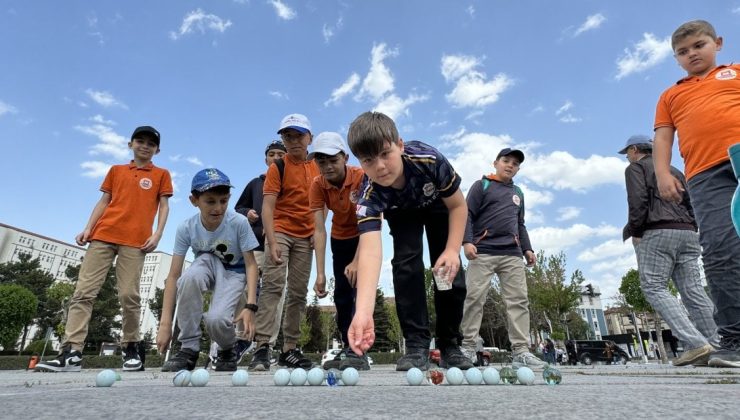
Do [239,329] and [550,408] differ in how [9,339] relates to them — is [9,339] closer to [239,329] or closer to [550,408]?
[239,329]

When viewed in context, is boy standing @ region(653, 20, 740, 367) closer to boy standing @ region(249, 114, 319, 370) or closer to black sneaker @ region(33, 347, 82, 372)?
boy standing @ region(249, 114, 319, 370)

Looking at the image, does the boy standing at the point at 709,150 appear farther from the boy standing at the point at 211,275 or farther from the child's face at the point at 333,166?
the boy standing at the point at 211,275

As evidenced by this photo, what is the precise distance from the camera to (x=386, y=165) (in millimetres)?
2730

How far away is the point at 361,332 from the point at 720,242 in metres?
2.82

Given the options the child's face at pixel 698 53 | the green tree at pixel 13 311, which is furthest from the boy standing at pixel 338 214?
the green tree at pixel 13 311

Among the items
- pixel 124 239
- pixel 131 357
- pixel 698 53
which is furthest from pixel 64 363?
pixel 698 53

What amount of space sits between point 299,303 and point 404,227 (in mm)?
1927

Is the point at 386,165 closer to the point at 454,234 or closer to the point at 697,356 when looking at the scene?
the point at 454,234

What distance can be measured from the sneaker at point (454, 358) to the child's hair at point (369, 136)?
5.98 ft

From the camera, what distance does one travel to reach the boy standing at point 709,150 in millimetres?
3014

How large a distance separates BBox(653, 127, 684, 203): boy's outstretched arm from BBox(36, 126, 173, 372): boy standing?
17.3 ft

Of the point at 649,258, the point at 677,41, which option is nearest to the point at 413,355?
the point at 649,258

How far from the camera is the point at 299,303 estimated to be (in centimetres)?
490

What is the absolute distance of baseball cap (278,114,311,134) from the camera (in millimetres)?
4988
